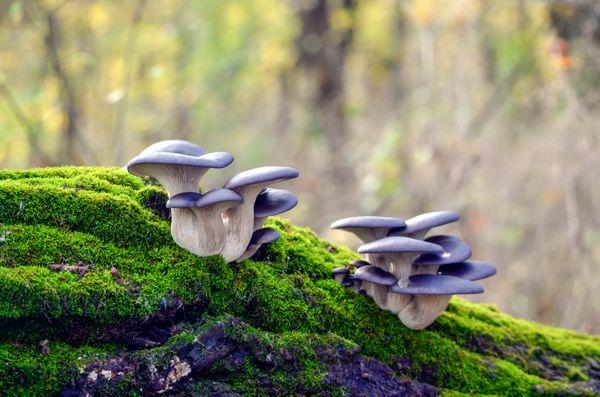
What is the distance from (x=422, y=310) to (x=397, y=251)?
72 centimetres

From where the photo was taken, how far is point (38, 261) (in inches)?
124

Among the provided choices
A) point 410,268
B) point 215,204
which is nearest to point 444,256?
point 410,268

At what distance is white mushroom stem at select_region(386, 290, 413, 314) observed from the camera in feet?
13.2

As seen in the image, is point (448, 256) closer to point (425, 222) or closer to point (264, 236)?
point (425, 222)

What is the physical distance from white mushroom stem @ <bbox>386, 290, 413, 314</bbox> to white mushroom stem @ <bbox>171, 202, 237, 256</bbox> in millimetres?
1249

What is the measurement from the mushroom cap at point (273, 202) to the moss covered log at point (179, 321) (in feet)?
1.20

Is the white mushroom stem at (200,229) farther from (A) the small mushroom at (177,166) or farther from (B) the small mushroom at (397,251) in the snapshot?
(B) the small mushroom at (397,251)

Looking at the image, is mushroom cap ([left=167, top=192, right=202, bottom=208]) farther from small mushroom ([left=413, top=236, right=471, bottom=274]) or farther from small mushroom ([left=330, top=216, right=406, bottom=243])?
small mushroom ([left=413, top=236, right=471, bottom=274])

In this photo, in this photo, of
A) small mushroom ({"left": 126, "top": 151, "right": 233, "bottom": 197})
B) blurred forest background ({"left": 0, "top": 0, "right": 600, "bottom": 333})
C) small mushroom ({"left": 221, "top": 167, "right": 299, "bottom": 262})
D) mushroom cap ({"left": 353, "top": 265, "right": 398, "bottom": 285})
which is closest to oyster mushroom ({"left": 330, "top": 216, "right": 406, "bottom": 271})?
mushroom cap ({"left": 353, "top": 265, "right": 398, "bottom": 285})

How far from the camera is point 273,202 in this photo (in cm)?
378

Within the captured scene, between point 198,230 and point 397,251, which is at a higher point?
point 198,230

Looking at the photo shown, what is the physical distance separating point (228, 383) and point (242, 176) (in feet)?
Answer: 3.75

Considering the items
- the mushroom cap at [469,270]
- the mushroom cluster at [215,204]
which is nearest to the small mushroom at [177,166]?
the mushroom cluster at [215,204]

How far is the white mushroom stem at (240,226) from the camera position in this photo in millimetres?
3598
